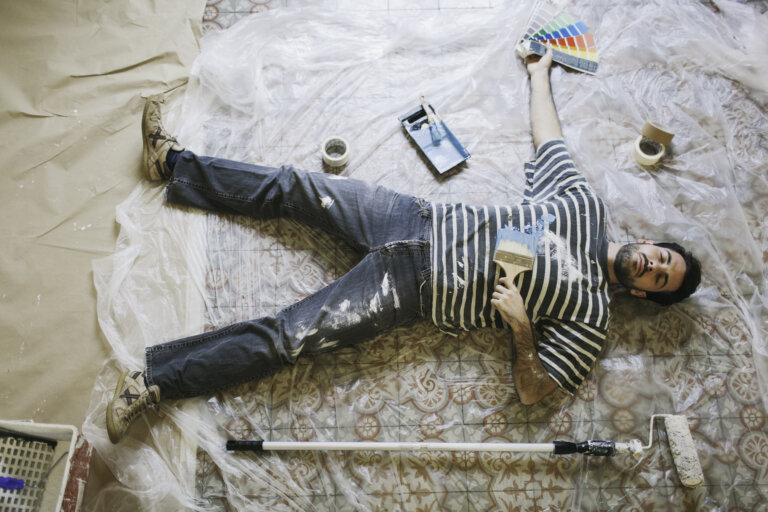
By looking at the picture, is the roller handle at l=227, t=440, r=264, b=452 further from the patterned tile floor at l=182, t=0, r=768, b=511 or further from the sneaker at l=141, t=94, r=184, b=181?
the sneaker at l=141, t=94, r=184, b=181

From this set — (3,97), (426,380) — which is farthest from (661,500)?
(3,97)

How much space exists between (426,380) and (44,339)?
996mm

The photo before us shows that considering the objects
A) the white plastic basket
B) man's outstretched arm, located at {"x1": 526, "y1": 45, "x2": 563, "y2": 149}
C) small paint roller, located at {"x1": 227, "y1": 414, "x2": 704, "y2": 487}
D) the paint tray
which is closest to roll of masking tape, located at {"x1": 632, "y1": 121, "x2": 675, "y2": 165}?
man's outstretched arm, located at {"x1": 526, "y1": 45, "x2": 563, "y2": 149}

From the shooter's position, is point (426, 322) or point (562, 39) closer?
point (426, 322)

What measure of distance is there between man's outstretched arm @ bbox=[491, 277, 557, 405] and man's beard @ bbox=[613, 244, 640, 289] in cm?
27

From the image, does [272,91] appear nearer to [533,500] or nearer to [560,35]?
[560,35]

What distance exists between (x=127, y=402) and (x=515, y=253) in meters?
1.00

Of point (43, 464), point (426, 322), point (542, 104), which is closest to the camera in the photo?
point (43, 464)

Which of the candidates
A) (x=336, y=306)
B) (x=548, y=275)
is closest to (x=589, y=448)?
(x=548, y=275)

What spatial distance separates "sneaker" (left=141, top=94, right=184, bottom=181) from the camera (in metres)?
1.62

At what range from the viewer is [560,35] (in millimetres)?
1849

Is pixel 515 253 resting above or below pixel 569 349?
above

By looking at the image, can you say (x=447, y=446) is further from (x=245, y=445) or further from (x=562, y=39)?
(x=562, y=39)

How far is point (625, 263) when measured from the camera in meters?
1.47
